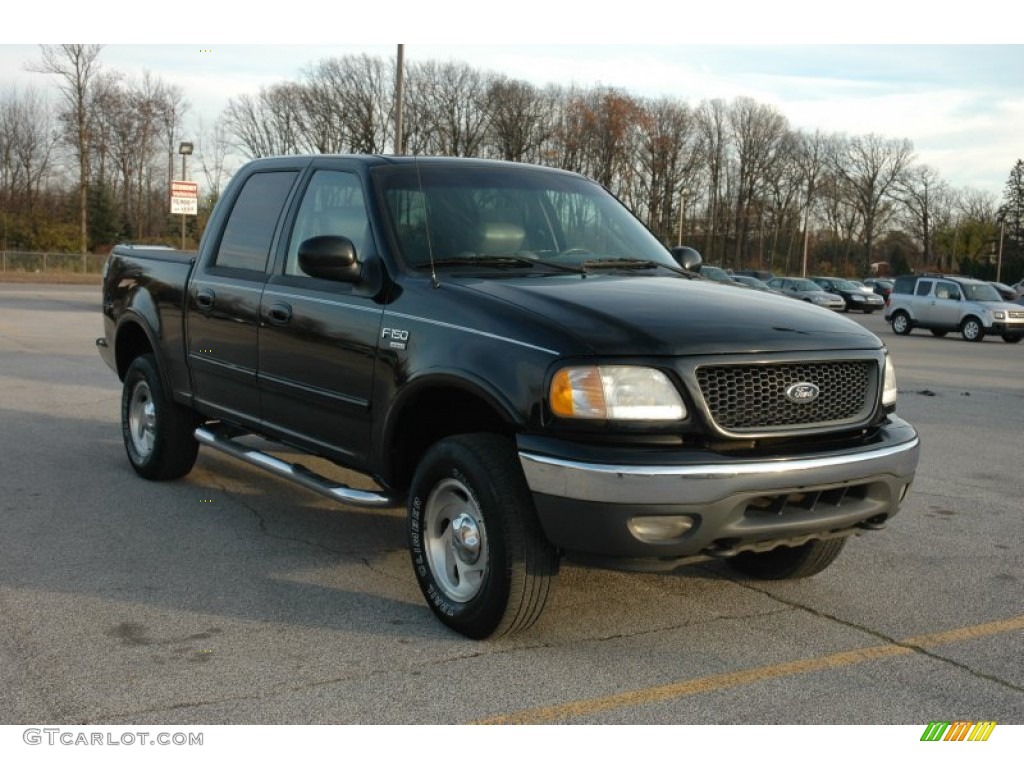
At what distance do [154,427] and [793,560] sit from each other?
409cm

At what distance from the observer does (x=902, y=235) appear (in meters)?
104

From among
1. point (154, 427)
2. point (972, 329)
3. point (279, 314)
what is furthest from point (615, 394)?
point (972, 329)

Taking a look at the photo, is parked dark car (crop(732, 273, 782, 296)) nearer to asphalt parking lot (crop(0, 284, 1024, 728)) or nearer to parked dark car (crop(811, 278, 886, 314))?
asphalt parking lot (crop(0, 284, 1024, 728))

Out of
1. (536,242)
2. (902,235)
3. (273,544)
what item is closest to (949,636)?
(536,242)

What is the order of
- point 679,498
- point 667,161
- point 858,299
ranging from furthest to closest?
1. point 667,161
2. point 858,299
3. point 679,498

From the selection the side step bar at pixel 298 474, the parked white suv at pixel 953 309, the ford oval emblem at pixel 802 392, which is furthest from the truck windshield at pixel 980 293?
the ford oval emblem at pixel 802 392

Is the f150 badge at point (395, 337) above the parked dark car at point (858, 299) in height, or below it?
above

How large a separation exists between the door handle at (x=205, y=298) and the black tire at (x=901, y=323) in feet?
96.0

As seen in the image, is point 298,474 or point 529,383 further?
point 298,474

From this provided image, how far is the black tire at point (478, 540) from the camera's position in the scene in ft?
13.4

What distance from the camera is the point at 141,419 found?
7.28 metres

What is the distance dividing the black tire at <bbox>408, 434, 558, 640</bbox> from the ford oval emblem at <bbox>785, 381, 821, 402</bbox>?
106cm

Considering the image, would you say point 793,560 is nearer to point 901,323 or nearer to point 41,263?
point 901,323
